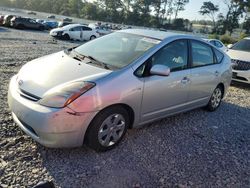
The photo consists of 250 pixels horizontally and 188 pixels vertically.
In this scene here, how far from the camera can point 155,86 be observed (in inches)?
154

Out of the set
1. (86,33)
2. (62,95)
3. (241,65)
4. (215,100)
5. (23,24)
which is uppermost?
(62,95)

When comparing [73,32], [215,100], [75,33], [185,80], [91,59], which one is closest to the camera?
[91,59]

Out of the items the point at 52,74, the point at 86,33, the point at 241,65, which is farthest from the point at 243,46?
the point at 86,33

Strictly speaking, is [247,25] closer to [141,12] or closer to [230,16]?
[230,16]

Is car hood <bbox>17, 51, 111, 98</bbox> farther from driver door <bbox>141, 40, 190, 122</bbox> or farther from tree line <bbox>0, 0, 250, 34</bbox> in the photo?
tree line <bbox>0, 0, 250, 34</bbox>

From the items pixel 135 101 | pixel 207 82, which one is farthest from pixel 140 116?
pixel 207 82

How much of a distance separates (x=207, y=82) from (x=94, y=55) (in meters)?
2.28

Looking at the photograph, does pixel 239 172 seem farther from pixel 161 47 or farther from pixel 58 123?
pixel 58 123

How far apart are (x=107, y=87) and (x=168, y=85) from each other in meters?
1.20

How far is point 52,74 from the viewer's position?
349 cm

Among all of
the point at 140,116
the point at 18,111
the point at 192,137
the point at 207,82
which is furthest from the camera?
the point at 207,82

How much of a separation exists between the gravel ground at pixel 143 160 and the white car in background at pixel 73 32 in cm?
1956

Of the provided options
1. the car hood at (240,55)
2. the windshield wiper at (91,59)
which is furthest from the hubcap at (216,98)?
the car hood at (240,55)

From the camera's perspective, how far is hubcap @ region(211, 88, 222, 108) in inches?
224
